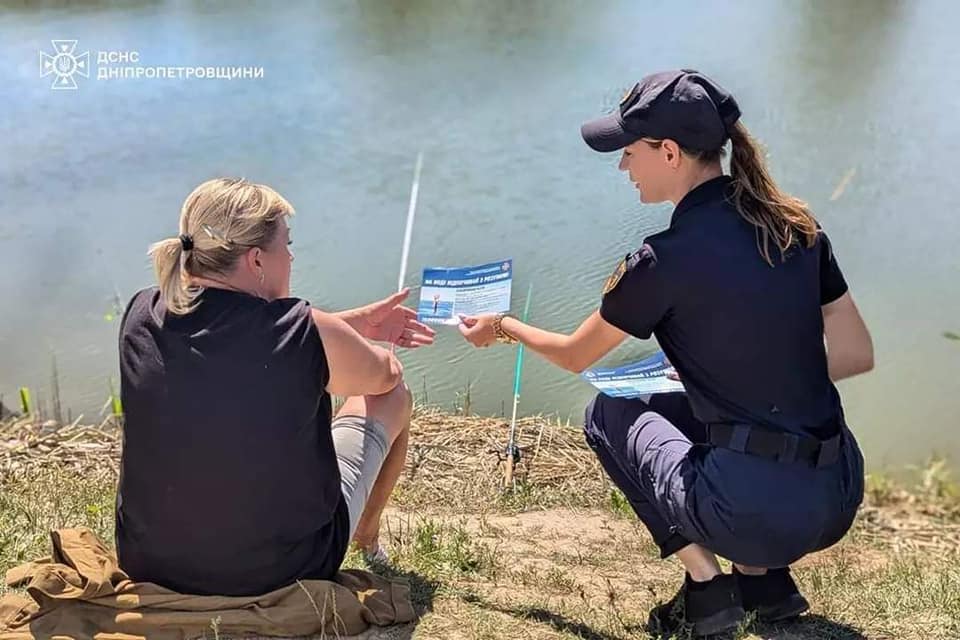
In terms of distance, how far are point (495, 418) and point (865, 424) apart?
91.4 inches

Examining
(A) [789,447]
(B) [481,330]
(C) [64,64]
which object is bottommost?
(A) [789,447]

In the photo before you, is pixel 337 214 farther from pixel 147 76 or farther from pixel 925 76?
pixel 925 76

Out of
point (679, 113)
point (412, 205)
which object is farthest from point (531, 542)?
point (412, 205)

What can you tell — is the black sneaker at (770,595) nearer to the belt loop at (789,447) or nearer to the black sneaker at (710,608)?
the black sneaker at (710,608)

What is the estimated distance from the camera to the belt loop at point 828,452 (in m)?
2.31

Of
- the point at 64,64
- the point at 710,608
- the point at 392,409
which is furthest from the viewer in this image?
the point at 64,64

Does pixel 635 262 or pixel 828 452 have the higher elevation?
pixel 635 262

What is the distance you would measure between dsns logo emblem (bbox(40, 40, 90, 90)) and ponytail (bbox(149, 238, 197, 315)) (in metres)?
5.64

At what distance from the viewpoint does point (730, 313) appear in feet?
7.39

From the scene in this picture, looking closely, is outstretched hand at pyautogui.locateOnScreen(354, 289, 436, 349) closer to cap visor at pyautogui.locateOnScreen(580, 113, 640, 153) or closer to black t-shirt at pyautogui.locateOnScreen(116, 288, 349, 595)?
black t-shirt at pyautogui.locateOnScreen(116, 288, 349, 595)

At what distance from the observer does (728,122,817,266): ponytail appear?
2.28 m

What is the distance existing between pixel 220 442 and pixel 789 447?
47.5 inches

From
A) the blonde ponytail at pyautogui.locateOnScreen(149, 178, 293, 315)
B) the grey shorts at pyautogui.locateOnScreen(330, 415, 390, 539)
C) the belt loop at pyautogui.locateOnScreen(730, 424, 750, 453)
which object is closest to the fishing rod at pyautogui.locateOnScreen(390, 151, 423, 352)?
the grey shorts at pyautogui.locateOnScreen(330, 415, 390, 539)

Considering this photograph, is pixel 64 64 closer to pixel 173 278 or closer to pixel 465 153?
pixel 465 153
